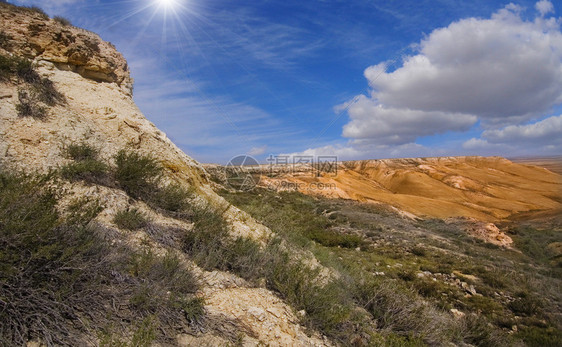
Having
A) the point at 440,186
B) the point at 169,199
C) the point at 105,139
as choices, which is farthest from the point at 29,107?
the point at 440,186

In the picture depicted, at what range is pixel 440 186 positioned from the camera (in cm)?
5325

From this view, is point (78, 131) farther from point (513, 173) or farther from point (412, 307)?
point (513, 173)

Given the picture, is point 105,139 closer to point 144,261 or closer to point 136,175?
point 136,175

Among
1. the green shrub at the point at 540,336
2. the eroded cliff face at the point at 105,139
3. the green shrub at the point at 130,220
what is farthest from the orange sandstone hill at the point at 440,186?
the green shrub at the point at 130,220

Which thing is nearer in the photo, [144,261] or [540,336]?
[144,261]

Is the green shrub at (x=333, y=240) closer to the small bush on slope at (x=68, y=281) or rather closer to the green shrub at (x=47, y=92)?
the green shrub at (x=47, y=92)

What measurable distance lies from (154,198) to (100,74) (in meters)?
6.04

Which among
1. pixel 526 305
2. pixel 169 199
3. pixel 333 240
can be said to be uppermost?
pixel 169 199

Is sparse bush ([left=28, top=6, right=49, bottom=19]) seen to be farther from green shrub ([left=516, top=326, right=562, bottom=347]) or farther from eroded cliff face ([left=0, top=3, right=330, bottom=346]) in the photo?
green shrub ([left=516, top=326, right=562, bottom=347])

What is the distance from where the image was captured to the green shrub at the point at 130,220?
4.30 meters

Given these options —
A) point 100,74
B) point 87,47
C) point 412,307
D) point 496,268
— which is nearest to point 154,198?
point 412,307

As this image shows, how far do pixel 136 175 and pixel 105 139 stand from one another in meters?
1.70

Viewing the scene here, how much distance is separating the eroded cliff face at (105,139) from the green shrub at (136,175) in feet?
0.96

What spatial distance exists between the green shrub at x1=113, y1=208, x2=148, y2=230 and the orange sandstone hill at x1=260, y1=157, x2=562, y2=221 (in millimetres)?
30397
